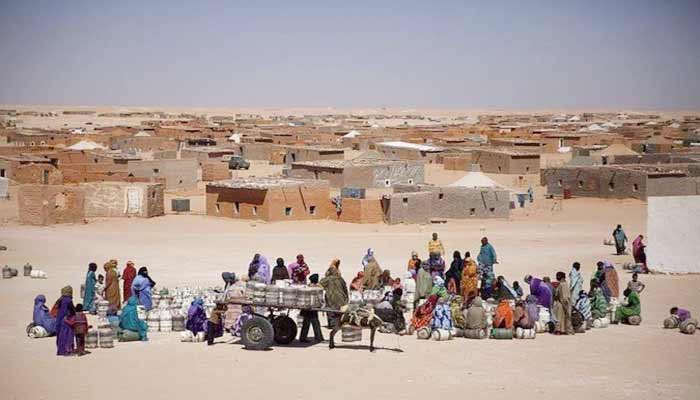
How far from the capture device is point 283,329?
12.9m

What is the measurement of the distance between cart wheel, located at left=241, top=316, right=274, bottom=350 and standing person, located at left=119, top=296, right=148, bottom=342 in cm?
143

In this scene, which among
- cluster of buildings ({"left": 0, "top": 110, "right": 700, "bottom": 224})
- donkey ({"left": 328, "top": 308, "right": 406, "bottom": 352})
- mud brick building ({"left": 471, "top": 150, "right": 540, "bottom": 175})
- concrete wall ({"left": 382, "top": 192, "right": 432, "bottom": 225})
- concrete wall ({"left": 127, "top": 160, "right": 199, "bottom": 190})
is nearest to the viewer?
donkey ({"left": 328, "top": 308, "right": 406, "bottom": 352})

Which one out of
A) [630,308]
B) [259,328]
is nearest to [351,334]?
[259,328]

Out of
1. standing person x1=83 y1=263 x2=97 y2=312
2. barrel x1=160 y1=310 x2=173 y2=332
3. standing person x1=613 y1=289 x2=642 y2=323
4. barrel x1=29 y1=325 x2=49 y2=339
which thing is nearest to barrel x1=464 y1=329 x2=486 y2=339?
standing person x1=613 y1=289 x2=642 y2=323

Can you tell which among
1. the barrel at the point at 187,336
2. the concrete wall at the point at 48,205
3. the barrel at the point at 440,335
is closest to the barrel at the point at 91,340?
the barrel at the point at 187,336

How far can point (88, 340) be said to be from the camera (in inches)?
490

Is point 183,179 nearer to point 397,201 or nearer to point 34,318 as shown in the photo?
point 397,201

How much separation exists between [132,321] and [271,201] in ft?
52.5

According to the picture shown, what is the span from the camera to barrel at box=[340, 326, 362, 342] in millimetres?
12930

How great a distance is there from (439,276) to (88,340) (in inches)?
233

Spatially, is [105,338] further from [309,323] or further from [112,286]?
[309,323]

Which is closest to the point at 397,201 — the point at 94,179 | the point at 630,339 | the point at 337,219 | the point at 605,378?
the point at 337,219

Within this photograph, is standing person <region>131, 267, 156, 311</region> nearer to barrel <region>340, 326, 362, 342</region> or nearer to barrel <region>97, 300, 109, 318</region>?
barrel <region>97, 300, 109, 318</region>

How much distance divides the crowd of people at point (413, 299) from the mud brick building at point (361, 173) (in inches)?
861
